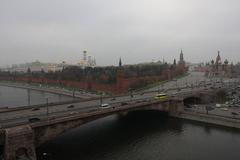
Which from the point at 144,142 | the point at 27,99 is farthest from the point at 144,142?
the point at 27,99

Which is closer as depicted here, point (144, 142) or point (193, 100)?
point (144, 142)

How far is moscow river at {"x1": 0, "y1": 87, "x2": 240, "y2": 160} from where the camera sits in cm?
2706

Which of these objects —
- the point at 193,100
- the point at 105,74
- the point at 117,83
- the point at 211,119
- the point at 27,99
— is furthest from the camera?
the point at 105,74

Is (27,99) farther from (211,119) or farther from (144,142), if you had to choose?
(211,119)

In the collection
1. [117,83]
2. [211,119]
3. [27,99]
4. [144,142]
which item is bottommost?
[144,142]

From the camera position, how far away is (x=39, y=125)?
80.8ft

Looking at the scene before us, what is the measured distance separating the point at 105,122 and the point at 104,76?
4443 cm

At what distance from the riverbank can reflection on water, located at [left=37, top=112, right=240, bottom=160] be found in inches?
51.8

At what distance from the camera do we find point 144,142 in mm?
32062

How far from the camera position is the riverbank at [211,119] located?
3778 cm

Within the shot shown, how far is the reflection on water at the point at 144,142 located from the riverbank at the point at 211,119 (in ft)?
4.31

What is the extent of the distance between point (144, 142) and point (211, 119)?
16.1 metres

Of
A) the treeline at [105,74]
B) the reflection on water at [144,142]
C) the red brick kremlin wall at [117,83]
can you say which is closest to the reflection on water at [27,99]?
the red brick kremlin wall at [117,83]

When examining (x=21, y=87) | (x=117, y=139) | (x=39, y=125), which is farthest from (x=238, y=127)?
(x=21, y=87)
